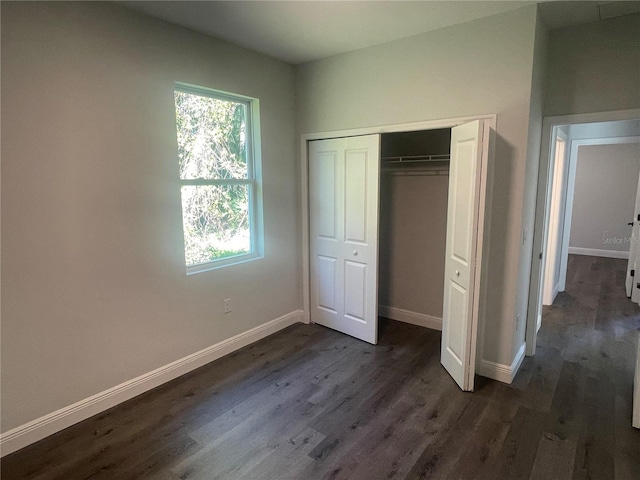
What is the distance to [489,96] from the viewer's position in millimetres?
2680

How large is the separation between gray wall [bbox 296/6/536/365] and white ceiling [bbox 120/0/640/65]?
0.12 m

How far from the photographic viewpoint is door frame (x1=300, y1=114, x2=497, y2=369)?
8.32 feet

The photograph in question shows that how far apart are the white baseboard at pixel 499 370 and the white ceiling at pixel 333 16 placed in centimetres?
264

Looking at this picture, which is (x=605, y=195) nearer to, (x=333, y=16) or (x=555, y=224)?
(x=555, y=224)

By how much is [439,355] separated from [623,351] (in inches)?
67.8

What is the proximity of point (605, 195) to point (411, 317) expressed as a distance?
236 inches

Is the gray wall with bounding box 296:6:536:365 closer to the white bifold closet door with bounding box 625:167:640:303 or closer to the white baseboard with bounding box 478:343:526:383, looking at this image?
the white baseboard with bounding box 478:343:526:383

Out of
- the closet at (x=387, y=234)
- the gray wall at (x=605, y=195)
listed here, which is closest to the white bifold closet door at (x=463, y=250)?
the closet at (x=387, y=234)

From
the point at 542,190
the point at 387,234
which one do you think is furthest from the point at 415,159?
the point at 542,190

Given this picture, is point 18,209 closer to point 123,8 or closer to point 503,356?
point 123,8

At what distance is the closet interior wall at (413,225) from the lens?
374cm

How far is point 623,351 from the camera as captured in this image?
131 inches

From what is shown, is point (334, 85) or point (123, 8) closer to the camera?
point (123, 8)

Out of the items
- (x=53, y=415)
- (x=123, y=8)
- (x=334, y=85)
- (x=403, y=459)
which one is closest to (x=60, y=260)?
(x=53, y=415)
